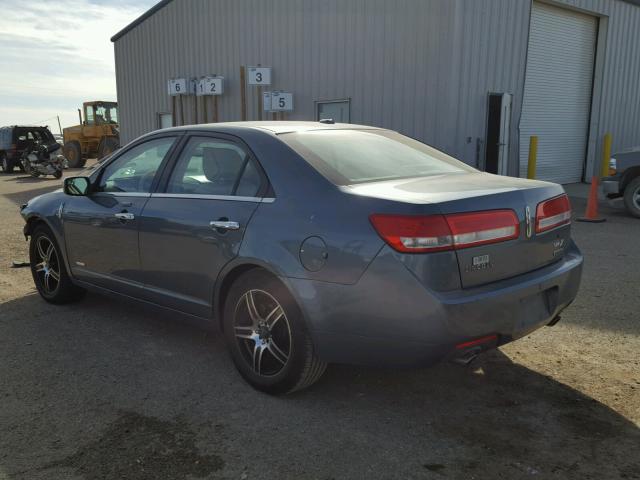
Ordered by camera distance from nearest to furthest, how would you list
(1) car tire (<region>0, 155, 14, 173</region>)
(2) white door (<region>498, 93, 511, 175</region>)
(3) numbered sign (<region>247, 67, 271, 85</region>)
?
(2) white door (<region>498, 93, 511, 175</region>)
(3) numbered sign (<region>247, 67, 271, 85</region>)
(1) car tire (<region>0, 155, 14, 173</region>)

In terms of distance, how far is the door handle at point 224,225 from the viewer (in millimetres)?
3248

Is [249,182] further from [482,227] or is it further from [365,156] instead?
[482,227]

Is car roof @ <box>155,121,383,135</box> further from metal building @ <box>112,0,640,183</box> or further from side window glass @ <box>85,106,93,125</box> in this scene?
side window glass @ <box>85,106,93,125</box>

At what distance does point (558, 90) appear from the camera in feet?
46.9

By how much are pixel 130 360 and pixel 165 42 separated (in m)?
16.0

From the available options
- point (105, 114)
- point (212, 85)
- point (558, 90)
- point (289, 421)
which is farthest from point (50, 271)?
point (105, 114)

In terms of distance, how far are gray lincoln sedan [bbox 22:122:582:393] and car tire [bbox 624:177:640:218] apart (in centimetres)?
715

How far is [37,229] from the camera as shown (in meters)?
5.11

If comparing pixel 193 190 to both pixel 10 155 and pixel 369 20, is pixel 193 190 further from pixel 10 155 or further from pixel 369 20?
pixel 10 155

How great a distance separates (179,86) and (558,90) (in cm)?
1035

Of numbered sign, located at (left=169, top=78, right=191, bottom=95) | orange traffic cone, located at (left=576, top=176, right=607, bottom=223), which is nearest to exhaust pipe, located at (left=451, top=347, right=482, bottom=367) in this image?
orange traffic cone, located at (left=576, top=176, right=607, bottom=223)

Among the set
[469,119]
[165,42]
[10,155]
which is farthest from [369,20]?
[10,155]

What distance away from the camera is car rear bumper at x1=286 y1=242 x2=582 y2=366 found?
2.63 metres

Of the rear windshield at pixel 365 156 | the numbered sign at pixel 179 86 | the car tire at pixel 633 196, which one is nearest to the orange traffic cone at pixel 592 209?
the car tire at pixel 633 196
